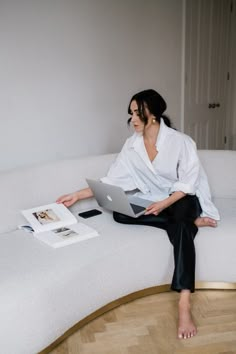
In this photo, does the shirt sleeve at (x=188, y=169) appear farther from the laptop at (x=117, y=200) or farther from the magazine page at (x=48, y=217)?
the magazine page at (x=48, y=217)

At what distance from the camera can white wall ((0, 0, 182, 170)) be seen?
250 cm

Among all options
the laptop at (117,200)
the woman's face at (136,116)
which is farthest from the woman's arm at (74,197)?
the woman's face at (136,116)

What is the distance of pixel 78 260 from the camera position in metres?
1.83

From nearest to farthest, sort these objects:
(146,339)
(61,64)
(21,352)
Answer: (21,352), (146,339), (61,64)

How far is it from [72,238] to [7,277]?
433 mm

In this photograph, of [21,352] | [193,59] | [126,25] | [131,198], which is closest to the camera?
[21,352]

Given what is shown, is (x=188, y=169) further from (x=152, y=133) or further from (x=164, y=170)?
(x=152, y=133)

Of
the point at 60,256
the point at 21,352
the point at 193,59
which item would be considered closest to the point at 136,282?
the point at 60,256

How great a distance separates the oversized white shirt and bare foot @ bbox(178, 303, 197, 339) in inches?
22.4

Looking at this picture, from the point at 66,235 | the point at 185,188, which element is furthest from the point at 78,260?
the point at 185,188

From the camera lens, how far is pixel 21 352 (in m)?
1.62

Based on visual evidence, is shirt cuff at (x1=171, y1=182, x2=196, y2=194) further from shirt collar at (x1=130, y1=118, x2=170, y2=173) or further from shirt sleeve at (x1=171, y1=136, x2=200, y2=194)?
shirt collar at (x1=130, y1=118, x2=170, y2=173)

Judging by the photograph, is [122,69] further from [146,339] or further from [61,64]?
[146,339]

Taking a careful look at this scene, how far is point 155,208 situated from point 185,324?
1.97ft
